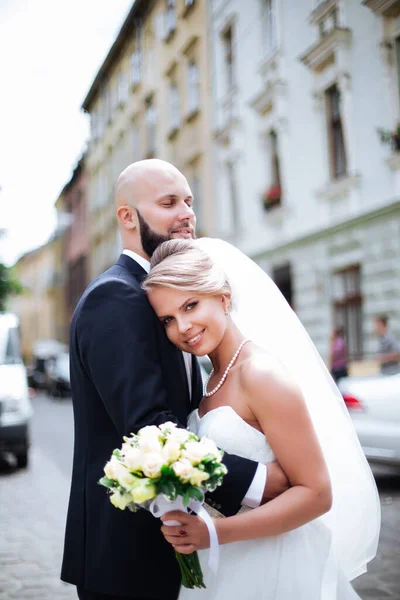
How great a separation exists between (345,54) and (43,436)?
9.57m

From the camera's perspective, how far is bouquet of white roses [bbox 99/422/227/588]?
1.94 metres

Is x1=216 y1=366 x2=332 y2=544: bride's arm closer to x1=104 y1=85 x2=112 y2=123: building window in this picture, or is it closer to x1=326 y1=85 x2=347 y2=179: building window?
x1=326 y1=85 x2=347 y2=179: building window

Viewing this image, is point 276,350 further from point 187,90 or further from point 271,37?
point 187,90

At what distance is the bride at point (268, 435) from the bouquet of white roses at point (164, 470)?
120 millimetres

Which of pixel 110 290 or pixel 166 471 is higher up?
pixel 110 290

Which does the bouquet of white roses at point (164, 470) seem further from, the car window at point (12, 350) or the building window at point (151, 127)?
the building window at point (151, 127)

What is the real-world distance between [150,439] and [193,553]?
396 millimetres

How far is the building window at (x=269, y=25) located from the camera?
1805cm

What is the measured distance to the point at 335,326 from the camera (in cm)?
1589

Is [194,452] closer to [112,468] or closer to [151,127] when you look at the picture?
[112,468]


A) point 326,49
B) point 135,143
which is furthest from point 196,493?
→ point 135,143

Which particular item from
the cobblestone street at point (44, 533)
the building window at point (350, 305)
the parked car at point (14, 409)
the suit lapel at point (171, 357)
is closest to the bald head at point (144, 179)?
the suit lapel at point (171, 357)

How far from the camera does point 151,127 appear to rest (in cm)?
2856

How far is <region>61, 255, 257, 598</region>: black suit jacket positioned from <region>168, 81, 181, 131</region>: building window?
23.6 metres
